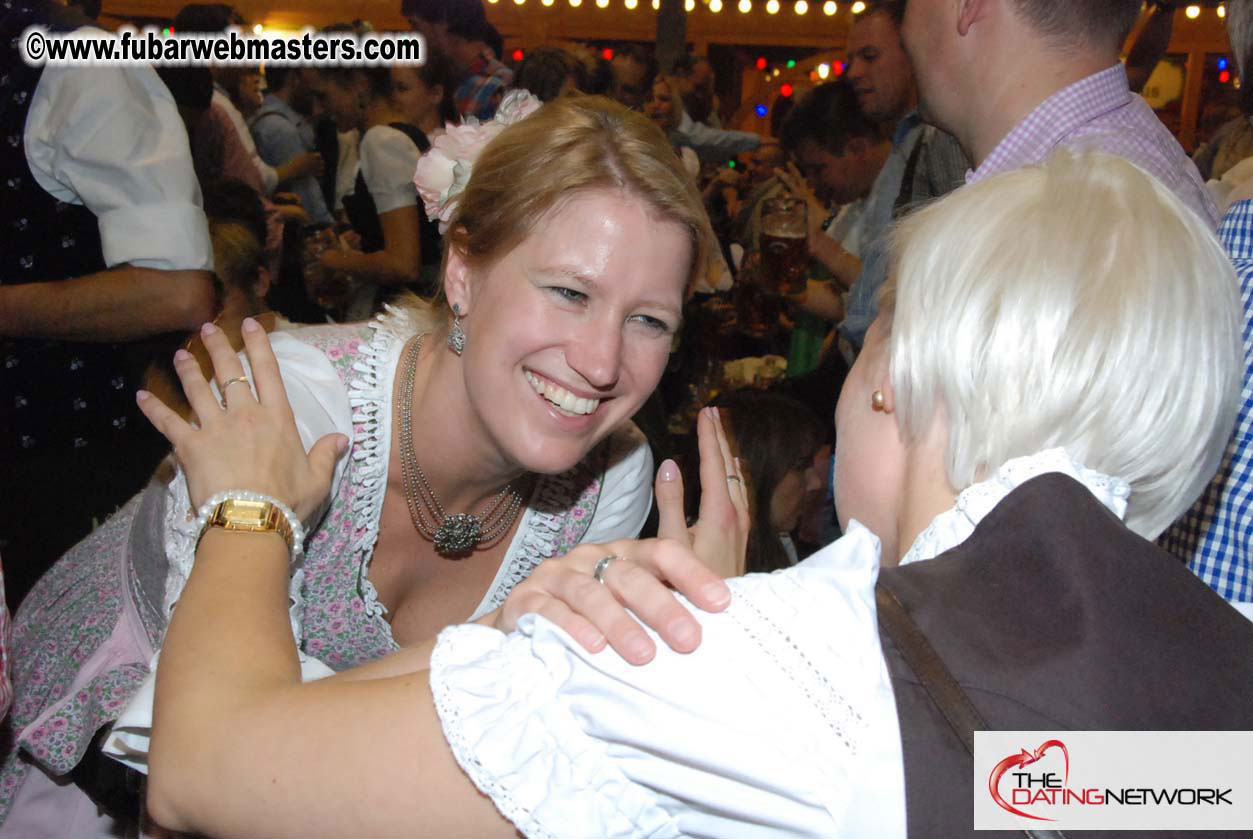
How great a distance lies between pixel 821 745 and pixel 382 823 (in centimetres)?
33

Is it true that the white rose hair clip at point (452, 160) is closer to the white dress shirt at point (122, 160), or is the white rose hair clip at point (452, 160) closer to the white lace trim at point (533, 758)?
the white dress shirt at point (122, 160)

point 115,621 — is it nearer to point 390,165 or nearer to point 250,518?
point 250,518

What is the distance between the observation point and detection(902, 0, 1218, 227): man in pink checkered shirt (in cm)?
173

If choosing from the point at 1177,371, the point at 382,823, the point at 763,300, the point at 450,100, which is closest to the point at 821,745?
the point at 382,823

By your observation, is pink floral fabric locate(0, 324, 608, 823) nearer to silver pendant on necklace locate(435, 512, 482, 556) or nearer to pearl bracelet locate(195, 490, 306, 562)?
silver pendant on necklace locate(435, 512, 482, 556)

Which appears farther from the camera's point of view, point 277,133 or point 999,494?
point 277,133

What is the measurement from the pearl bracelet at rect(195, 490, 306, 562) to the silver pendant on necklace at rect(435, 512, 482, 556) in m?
0.61

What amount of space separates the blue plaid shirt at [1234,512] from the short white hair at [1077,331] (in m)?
0.38

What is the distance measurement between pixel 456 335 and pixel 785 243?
149 centimetres

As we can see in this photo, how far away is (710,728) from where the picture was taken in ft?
2.33

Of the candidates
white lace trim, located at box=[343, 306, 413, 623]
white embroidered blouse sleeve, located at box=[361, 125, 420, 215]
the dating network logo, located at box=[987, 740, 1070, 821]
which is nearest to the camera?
the dating network logo, located at box=[987, 740, 1070, 821]

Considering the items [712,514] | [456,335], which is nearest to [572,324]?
[456,335]

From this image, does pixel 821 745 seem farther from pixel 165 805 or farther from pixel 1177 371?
pixel 165 805

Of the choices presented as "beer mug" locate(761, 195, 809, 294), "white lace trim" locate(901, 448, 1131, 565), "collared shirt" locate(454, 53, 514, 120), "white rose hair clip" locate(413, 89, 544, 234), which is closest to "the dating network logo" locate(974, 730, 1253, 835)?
"white lace trim" locate(901, 448, 1131, 565)
